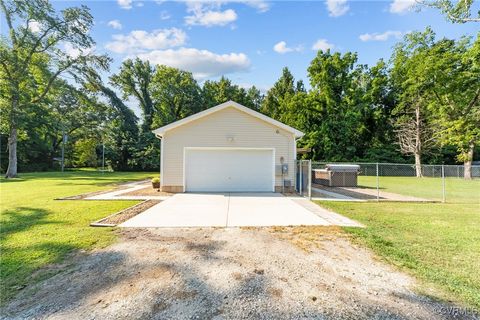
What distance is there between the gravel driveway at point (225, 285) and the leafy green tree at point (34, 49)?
23.4 meters

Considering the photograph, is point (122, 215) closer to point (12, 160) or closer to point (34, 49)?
point (12, 160)

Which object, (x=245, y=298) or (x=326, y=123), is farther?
(x=326, y=123)

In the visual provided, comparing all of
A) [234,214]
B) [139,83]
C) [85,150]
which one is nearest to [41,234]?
[234,214]

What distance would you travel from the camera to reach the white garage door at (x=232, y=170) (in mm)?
12547

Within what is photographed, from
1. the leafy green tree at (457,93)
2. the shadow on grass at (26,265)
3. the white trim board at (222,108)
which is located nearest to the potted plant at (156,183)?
the white trim board at (222,108)

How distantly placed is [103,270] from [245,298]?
7.17 ft

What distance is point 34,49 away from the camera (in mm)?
21766

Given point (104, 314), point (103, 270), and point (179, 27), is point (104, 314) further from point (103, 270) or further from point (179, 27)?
point (179, 27)

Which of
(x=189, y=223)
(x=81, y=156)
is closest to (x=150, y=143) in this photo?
(x=81, y=156)

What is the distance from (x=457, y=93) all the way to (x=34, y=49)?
3718 centimetres

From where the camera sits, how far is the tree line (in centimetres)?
2166

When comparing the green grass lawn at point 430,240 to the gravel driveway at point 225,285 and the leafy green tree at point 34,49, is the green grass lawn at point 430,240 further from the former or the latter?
the leafy green tree at point 34,49

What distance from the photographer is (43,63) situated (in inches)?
904

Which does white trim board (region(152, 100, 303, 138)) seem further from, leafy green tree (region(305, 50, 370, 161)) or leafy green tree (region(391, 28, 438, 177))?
leafy green tree (region(391, 28, 438, 177))
